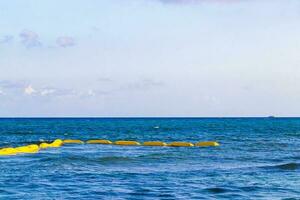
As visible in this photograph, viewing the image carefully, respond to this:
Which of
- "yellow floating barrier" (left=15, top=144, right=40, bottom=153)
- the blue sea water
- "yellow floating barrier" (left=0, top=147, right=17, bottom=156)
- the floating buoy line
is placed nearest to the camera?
the blue sea water

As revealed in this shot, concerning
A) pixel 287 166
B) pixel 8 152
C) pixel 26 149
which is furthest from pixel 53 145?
pixel 287 166

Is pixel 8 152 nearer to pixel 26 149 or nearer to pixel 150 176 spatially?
pixel 26 149

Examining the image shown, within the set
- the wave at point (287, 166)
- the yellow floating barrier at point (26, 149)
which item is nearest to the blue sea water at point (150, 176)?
the wave at point (287, 166)

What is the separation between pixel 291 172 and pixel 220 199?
498 inches

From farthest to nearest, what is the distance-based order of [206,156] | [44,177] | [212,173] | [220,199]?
[206,156]
[212,173]
[44,177]
[220,199]

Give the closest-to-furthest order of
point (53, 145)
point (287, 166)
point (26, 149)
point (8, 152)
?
point (287, 166) < point (8, 152) < point (26, 149) < point (53, 145)

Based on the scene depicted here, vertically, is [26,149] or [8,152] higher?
[26,149]

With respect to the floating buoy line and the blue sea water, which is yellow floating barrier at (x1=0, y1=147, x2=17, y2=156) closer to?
the floating buoy line

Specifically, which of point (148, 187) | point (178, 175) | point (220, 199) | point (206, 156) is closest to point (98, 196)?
point (148, 187)

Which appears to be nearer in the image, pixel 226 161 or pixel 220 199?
pixel 220 199

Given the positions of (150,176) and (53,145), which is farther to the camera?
(53,145)

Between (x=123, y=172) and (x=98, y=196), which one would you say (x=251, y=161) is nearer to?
(x=123, y=172)

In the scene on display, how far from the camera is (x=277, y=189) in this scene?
2983 centimetres

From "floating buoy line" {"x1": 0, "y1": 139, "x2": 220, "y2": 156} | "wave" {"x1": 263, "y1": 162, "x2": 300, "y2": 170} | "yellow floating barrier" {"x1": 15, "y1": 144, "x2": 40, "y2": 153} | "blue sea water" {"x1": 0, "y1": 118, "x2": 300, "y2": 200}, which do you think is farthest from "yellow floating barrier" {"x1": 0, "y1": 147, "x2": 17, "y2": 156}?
"wave" {"x1": 263, "y1": 162, "x2": 300, "y2": 170}
